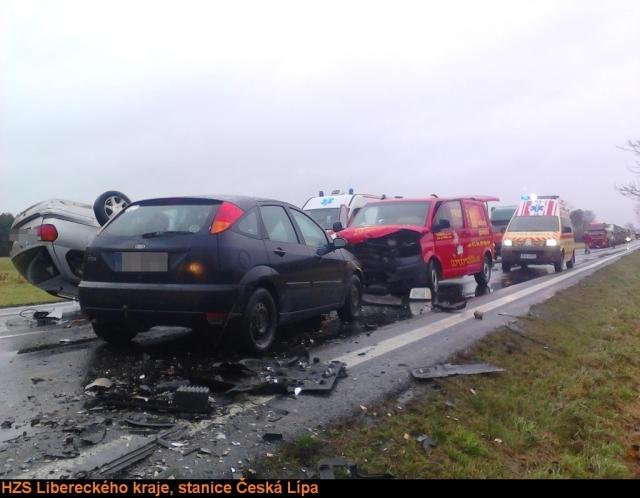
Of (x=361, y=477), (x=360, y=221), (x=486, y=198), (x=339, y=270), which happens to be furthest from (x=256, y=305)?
(x=486, y=198)

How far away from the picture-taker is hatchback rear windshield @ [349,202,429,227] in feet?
37.1

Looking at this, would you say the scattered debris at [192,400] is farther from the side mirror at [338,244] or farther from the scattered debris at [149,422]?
the side mirror at [338,244]

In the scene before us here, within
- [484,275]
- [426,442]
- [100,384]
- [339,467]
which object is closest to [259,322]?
[100,384]

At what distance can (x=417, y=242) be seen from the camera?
1044cm

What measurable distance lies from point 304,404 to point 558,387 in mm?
2721

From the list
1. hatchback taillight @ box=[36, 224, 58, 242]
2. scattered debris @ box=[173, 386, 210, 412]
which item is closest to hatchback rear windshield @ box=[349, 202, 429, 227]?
hatchback taillight @ box=[36, 224, 58, 242]

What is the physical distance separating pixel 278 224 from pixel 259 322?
124cm

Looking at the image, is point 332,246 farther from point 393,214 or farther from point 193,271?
point 393,214

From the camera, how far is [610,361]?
695cm

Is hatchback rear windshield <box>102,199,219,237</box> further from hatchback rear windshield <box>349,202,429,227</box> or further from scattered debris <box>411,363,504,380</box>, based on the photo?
hatchback rear windshield <box>349,202,429,227</box>

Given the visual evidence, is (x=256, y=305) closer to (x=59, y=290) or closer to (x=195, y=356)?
(x=195, y=356)

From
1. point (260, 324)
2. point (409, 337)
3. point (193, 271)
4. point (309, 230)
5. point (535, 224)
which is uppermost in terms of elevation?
point (309, 230)

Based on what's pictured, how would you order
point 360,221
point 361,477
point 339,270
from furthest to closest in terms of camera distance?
point 360,221 → point 339,270 → point 361,477

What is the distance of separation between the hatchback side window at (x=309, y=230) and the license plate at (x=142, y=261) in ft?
6.68
